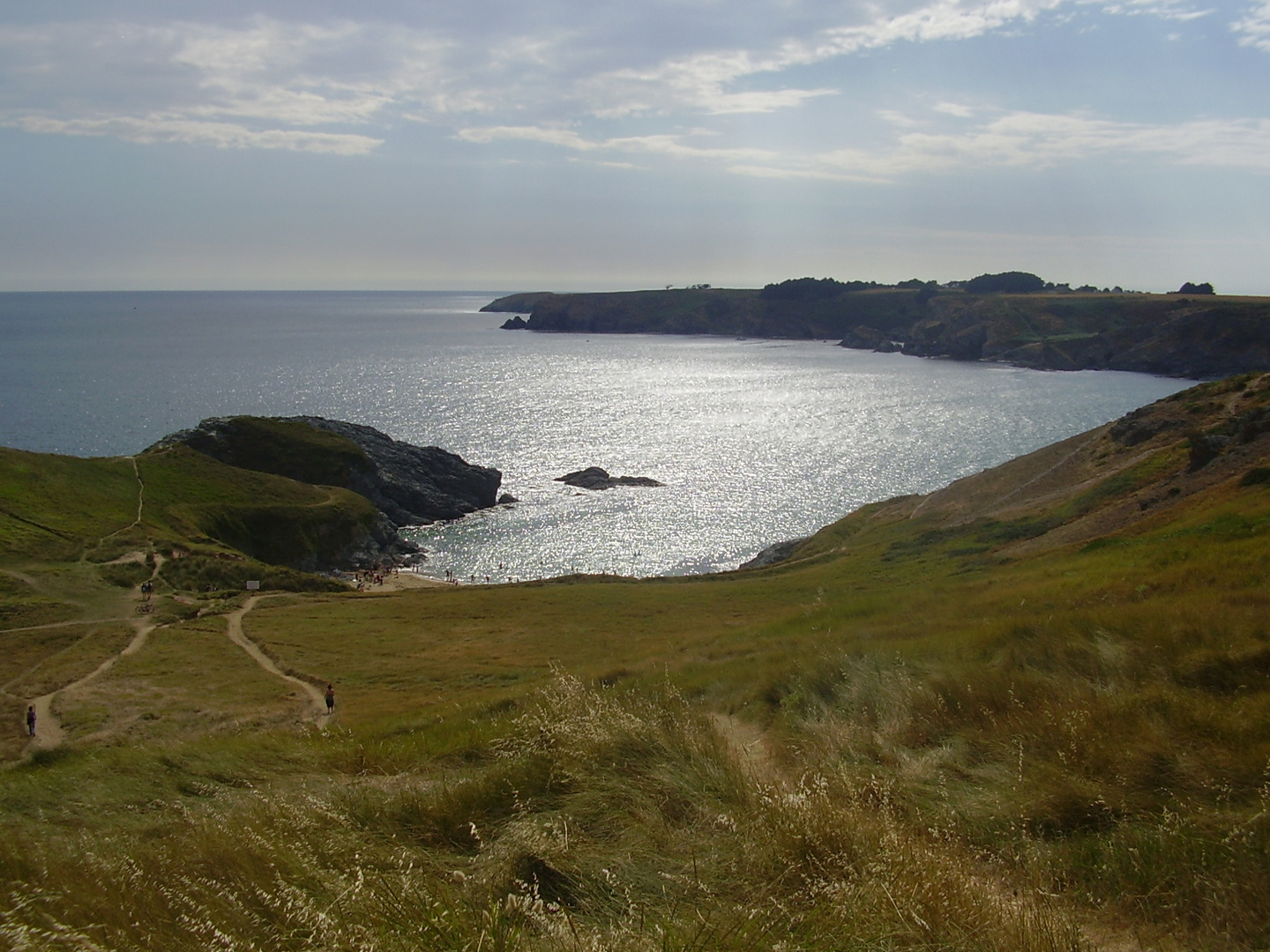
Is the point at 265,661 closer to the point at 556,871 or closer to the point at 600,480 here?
the point at 556,871

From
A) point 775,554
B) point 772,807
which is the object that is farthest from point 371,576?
point 772,807

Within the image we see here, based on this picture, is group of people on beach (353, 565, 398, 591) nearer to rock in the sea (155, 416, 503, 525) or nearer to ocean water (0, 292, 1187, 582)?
ocean water (0, 292, 1187, 582)

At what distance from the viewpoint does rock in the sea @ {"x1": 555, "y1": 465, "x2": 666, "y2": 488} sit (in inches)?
3622

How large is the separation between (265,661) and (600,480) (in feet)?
205

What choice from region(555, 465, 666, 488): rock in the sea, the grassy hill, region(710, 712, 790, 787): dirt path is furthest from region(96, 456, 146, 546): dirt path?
region(710, 712, 790, 787): dirt path

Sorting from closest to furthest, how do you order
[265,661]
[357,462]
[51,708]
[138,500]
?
[51,708] < [265,661] < [138,500] < [357,462]

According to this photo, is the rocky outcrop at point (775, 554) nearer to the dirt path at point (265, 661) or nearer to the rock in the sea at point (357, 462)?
the dirt path at point (265, 661)

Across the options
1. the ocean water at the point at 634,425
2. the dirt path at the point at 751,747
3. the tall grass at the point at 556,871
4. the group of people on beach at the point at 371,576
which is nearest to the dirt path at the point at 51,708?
the tall grass at the point at 556,871

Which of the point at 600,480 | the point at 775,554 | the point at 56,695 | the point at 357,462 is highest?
the point at 357,462

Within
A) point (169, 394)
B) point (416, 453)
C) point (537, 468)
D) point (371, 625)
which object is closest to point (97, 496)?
point (371, 625)

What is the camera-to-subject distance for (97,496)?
176 feet

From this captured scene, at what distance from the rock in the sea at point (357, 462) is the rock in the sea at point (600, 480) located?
9524mm

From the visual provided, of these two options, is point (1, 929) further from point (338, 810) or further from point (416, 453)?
point (416, 453)

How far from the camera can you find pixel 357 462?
3164 inches
